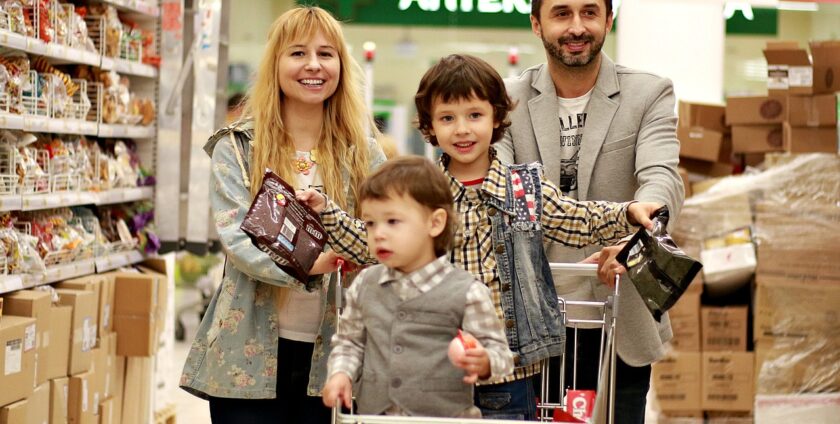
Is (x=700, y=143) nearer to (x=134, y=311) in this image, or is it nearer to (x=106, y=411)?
(x=134, y=311)

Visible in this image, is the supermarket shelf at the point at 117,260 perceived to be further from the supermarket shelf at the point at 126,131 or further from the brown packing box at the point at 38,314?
the brown packing box at the point at 38,314

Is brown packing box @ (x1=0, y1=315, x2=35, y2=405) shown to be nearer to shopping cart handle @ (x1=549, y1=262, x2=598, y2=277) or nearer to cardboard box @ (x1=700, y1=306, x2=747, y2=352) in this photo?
shopping cart handle @ (x1=549, y1=262, x2=598, y2=277)

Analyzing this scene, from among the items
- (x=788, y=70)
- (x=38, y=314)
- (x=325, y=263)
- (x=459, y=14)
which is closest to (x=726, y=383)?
(x=788, y=70)

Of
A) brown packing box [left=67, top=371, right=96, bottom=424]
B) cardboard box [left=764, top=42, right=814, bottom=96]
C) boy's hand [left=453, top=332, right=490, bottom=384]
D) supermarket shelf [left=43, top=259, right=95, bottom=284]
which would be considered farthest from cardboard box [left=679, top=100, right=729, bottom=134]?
boy's hand [left=453, top=332, right=490, bottom=384]

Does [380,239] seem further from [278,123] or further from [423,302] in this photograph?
[278,123]

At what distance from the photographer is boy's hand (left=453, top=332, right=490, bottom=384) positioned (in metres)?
2.20

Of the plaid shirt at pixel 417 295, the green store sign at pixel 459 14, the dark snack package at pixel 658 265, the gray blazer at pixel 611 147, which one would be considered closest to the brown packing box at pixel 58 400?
the gray blazer at pixel 611 147

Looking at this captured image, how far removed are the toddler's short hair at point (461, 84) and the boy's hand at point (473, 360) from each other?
613 mm

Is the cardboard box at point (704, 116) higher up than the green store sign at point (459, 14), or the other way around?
the green store sign at point (459, 14)

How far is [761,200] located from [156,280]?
9.96ft

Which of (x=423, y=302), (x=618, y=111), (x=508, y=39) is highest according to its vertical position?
(x=508, y=39)

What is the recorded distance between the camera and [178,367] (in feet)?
24.3

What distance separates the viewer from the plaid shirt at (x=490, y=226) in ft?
8.50

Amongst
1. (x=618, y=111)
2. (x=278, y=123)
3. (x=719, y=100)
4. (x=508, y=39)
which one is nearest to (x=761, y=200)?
(x=719, y=100)
